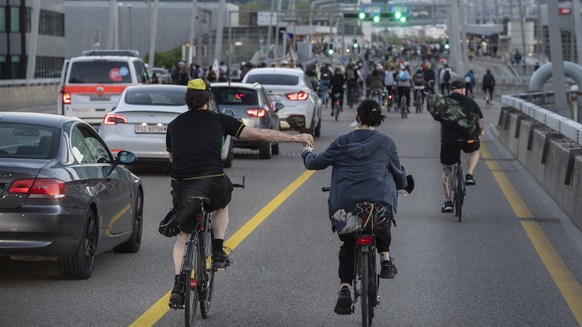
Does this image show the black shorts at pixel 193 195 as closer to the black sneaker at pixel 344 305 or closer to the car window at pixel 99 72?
the black sneaker at pixel 344 305

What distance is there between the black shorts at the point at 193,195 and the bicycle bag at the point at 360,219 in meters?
0.78

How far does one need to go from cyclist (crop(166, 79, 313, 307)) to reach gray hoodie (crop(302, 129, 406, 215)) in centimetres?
20

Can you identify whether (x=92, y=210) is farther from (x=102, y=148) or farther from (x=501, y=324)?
(x=501, y=324)

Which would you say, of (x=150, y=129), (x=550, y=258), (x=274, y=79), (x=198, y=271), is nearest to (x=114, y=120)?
(x=150, y=129)

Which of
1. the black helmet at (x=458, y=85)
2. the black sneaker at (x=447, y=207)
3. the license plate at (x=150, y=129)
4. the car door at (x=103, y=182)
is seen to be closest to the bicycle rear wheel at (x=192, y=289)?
the car door at (x=103, y=182)

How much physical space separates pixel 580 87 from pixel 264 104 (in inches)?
509

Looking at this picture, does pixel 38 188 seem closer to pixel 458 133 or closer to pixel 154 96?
pixel 458 133

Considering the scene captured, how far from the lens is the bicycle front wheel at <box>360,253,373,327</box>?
8391 millimetres

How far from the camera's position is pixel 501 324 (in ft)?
30.3

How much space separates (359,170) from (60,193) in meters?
2.64

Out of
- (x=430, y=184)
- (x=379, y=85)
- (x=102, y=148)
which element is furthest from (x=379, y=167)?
(x=379, y=85)

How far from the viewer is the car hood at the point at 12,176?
33.6 feet

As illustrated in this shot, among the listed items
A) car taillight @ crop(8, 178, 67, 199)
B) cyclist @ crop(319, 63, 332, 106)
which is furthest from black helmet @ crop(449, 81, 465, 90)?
cyclist @ crop(319, 63, 332, 106)

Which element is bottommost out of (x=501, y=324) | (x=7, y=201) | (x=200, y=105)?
(x=501, y=324)
